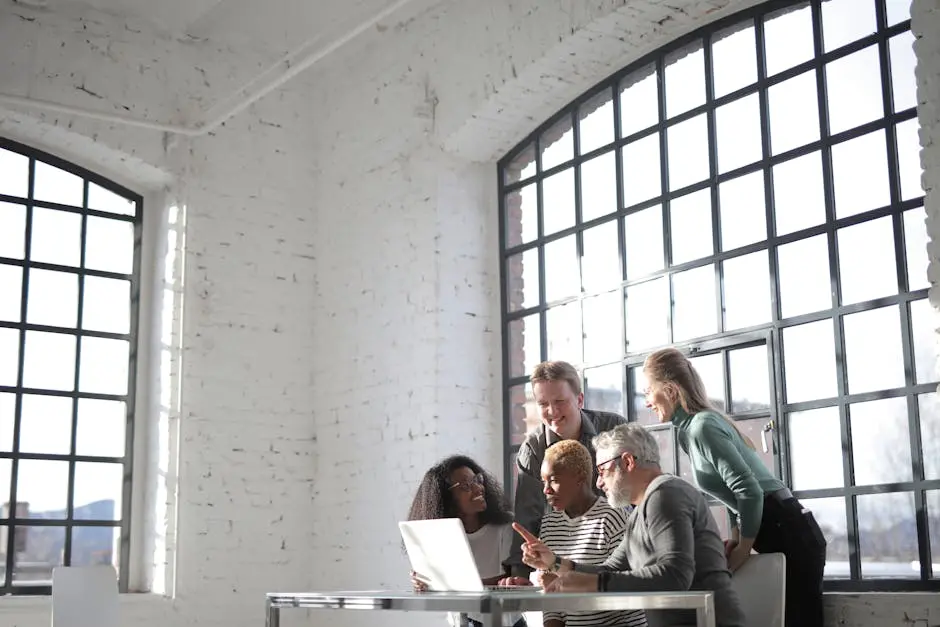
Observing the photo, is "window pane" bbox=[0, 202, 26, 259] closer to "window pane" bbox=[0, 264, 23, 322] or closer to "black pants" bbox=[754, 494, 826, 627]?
"window pane" bbox=[0, 264, 23, 322]

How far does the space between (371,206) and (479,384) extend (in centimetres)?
124

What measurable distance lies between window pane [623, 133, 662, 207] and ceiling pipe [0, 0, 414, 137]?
1352 mm

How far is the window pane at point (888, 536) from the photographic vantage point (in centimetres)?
414

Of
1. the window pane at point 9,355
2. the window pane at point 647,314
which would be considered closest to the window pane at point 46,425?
the window pane at point 9,355

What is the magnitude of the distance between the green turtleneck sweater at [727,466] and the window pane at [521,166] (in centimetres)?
262

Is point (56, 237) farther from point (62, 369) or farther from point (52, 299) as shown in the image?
point (62, 369)

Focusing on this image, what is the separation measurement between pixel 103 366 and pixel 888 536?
4.31m

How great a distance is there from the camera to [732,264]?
4.98 m

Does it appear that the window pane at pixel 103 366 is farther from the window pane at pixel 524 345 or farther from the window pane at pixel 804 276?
the window pane at pixel 804 276

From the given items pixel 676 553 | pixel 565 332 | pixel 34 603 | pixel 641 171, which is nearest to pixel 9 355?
pixel 34 603

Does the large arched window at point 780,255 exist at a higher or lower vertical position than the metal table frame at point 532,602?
higher

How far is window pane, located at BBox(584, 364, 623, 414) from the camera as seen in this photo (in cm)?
554

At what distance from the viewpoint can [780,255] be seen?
4.78 metres

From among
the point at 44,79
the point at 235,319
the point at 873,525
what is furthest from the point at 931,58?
the point at 44,79
